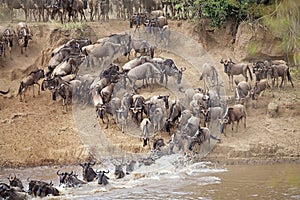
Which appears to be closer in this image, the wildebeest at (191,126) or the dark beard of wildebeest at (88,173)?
the dark beard of wildebeest at (88,173)

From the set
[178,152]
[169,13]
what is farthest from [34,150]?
[169,13]

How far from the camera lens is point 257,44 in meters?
26.5

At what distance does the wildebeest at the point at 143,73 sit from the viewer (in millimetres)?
23031

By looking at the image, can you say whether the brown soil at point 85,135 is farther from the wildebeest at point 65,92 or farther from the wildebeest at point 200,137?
the wildebeest at point 200,137

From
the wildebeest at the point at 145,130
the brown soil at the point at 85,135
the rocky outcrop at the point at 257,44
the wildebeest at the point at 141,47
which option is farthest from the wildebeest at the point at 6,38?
the rocky outcrop at the point at 257,44

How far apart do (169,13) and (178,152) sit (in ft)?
43.3

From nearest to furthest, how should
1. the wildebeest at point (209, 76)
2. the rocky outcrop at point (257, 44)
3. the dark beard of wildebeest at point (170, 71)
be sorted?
the dark beard of wildebeest at point (170, 71) → the wildebeest at point (209, 76) → the rocky outcrop at point (257, 44)

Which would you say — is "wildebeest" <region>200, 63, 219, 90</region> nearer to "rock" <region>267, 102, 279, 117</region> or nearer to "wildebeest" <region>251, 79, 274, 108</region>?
"wildebeest" <region>251, 79, 274, 108</region>

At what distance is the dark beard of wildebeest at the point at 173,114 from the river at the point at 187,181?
5.10 feet

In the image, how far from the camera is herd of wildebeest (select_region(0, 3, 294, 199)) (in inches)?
796

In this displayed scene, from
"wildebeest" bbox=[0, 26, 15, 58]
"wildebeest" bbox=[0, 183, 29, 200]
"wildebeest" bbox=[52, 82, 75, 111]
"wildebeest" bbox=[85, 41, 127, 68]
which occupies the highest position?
"wildebeest" bbox=[0, 26, 15, 58]

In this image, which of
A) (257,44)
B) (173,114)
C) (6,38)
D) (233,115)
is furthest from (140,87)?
(6,38)

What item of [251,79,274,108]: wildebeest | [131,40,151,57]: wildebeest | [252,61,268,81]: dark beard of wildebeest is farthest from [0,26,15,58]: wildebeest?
[251,79,274,108]: wildebeest

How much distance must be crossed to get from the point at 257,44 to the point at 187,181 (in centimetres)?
Result: 1069
